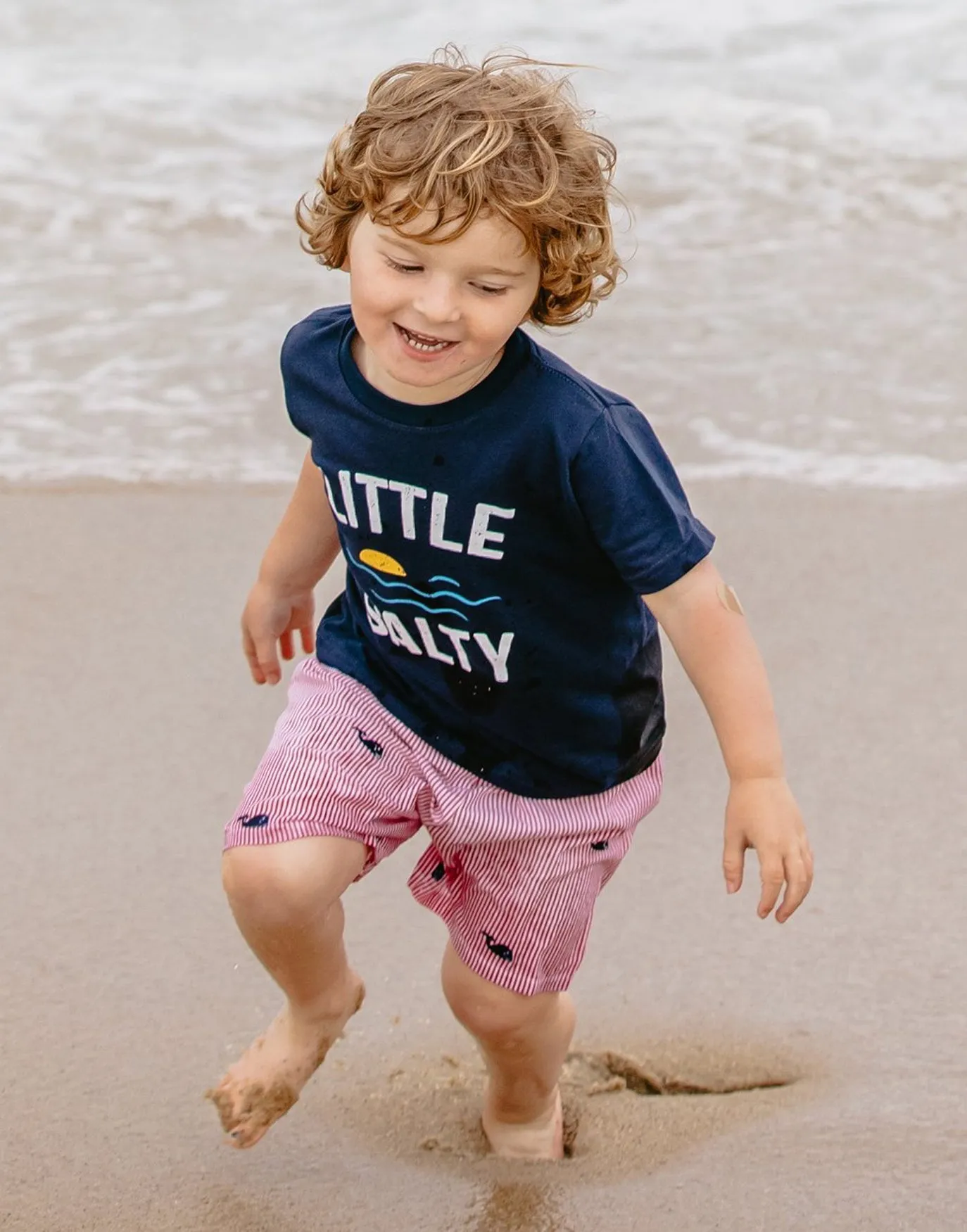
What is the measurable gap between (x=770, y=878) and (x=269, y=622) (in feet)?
2.96

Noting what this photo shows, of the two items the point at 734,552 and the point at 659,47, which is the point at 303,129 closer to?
the point at 659,47

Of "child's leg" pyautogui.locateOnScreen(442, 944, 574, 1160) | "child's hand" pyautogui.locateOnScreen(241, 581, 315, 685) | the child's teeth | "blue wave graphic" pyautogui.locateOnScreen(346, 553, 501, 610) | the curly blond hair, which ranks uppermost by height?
the curly blond hair

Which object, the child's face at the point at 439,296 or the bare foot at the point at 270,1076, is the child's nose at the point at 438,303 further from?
the bare foot at the point at 270,1076

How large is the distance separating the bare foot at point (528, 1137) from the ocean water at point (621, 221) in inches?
80.1

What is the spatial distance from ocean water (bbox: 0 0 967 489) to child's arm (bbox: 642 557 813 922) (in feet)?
7.02

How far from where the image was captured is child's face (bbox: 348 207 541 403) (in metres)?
1.85

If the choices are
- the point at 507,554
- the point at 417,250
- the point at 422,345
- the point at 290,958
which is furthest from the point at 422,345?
the point at 290,958

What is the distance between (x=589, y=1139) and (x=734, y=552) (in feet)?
5.32

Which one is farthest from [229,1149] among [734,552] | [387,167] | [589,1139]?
[734,552]

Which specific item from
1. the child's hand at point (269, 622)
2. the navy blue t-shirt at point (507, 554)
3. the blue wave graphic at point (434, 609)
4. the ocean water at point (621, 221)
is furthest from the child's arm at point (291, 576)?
the ocean water at point (621, 221)

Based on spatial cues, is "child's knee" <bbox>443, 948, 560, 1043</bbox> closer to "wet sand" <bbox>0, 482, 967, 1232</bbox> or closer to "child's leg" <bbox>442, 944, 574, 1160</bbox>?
"child's leg" <bbox>442, 944, 574, 1160</bbox>

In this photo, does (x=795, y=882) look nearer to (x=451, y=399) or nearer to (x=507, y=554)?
(x=507, y=554)

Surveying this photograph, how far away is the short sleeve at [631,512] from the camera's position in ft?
6.27

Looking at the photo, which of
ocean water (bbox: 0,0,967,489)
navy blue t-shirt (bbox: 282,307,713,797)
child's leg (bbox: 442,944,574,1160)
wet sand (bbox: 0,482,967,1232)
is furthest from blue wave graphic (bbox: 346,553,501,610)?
ocean water (bbox: 0,0,967,489)
